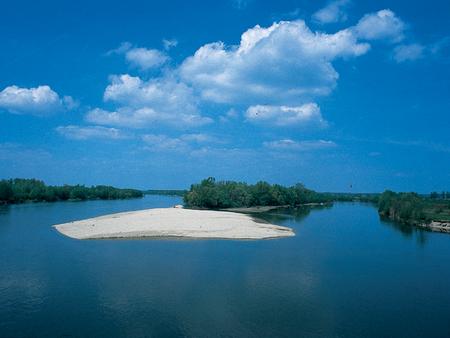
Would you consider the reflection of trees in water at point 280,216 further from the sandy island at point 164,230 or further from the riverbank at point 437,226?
the riverbank at point 437,226

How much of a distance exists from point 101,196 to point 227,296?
181 m

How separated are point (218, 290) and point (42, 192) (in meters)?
134

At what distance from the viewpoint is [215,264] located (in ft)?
100

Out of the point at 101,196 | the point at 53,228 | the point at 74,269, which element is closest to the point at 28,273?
the point at 74,269

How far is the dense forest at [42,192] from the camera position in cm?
11883

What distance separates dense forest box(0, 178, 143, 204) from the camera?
119 meters

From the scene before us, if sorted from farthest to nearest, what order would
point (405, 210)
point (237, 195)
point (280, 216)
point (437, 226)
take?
point (237, 195)
point (280, 216)
point (405, 210)
point (437, 226)

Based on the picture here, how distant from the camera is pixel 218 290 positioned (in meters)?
23.4

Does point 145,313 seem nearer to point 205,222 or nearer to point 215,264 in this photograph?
point 215,264

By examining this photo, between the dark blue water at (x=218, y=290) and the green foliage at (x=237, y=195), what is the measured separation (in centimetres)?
7372

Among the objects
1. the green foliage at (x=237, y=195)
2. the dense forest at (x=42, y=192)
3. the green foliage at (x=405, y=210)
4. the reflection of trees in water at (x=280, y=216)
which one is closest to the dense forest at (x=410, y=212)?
the green foliage at (x=405, y=210)

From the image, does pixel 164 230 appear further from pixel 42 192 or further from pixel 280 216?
pixel 42 192

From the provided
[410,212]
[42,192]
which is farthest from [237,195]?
[42,192]

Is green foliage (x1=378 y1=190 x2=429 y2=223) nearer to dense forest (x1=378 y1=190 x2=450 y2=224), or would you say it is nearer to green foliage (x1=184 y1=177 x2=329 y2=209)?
dense forest (x1=378 y1=190 x2=450 y2=224)
